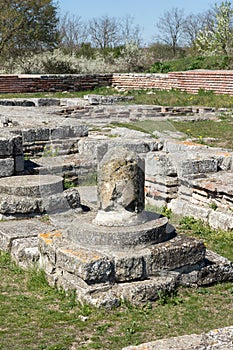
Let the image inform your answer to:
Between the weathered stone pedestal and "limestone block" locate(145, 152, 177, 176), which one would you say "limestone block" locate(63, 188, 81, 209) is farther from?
the weathered stone pedestal

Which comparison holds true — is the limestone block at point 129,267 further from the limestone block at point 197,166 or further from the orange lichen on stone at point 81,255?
the limestone block at point 197,166

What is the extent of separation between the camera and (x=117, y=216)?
484cm

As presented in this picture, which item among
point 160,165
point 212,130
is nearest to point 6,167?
point 160,165

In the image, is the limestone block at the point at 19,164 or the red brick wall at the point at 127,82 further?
the red brick wall at the point at 127,82

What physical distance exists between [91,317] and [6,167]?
12.9 feet

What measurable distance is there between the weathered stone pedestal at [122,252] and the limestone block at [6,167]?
2855 millimetres

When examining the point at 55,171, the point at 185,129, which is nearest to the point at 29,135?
the point at 55,171

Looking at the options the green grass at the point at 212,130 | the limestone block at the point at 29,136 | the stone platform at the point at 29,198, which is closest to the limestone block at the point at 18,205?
the stone platform at the point at 29,198

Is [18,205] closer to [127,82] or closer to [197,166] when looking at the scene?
[197,166]

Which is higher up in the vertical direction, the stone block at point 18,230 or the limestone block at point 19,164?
the limestone block at point 19,164

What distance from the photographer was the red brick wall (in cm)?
1942

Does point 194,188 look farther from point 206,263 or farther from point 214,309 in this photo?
point 214,309

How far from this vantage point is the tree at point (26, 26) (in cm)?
3064

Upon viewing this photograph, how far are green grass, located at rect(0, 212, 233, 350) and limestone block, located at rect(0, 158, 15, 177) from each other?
113 inches
